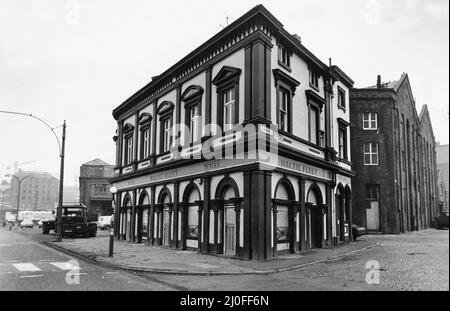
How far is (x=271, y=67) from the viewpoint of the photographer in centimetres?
1623

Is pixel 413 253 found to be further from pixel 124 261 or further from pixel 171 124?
pixel 171 124

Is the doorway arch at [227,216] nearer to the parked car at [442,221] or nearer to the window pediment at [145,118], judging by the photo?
the window pediment at [145,118]

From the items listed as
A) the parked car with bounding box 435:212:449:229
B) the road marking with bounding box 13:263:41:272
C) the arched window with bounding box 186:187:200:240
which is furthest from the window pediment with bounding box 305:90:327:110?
the parked car with bounding box 435:212:449:229

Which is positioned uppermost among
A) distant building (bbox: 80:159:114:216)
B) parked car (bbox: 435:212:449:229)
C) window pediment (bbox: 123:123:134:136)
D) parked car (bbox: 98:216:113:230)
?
window pediment (bbox: 123:123:134:136)

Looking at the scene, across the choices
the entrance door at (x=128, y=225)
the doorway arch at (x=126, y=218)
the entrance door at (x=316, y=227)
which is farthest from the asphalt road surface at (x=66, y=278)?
the doorway arch at (x=126, y=218)

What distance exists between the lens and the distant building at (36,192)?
115 metres

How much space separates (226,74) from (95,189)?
51.3 m

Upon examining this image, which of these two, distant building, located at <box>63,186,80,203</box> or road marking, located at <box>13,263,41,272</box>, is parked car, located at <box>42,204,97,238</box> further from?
distant building, located at <box>63,186,80,203</box>

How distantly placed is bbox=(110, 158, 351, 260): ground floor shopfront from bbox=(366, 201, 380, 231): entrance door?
899 cm

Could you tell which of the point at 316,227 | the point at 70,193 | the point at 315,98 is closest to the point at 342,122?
the point at 315,98

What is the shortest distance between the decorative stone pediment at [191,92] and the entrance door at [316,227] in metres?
8.00

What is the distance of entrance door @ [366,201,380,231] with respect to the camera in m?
31.5
